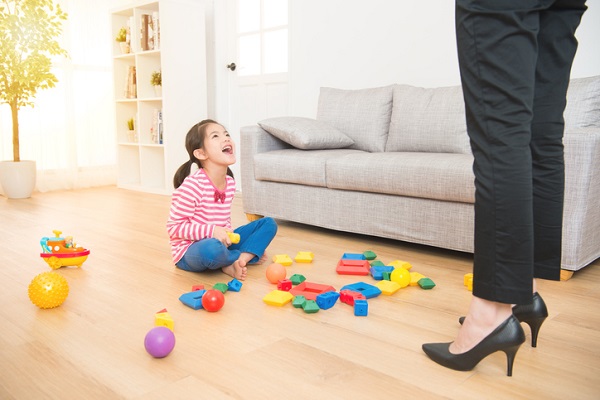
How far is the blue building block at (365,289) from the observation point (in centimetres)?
164

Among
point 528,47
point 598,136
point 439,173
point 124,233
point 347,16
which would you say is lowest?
point 124,233

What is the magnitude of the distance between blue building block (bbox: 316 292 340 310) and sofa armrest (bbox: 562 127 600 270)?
3.05ft

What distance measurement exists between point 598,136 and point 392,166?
31.7 inches

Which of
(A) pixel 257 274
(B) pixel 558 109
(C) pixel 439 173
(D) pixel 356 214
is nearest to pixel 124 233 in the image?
(A) pixel 257 274

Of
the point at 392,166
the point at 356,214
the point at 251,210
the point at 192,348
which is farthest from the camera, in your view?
the point at 251,210

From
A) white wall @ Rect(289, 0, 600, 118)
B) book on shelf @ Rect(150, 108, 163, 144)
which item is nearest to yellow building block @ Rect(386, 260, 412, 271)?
white wall @ Rect(289, 0, 600, 118)

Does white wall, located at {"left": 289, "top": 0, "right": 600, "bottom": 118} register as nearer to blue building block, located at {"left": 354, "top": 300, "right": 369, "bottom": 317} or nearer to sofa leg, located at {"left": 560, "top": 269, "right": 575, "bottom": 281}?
sofa leg, located at {"left": 560, "top": 269, "right": 575, "bottom": 281}

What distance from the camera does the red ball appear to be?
58.6 inches

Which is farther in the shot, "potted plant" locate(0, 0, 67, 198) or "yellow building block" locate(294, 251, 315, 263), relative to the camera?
"potted plant" locate(0, 0, 67, 198)

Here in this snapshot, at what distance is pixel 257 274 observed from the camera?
6.29 ft

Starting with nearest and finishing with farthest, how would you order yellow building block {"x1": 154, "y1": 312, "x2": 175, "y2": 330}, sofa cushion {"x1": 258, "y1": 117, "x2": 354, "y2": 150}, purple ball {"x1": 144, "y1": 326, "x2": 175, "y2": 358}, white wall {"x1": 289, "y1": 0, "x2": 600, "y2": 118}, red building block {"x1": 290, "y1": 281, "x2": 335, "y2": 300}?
1. purple ball {"x1": 144, "y1": 326, "x2": 175, "y2": 358}
2. yellow building block {"x1": 154, "y1": 312, "x2": 175, "y2": 330}
3. red building block {"x1": 290, "y1": 281, "x2": 335, "y2": 300}
4. sofa cushion {"x1": 258, "y1": 117, "x2": 354, "y2": 150}
5. white wall {"x1": 289, "y1": 0, "x2": 600, "y2": 118}

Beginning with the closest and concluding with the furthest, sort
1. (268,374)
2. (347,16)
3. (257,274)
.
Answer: (268,374), (257,274), (347,16)

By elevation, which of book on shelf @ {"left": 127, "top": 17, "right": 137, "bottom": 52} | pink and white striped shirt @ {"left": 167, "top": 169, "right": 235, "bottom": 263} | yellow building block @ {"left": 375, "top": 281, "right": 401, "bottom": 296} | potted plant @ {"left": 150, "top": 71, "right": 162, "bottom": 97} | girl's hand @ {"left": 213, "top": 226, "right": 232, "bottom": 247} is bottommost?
yellow building block @ {"left": 375, "top": 281, "right": 401, "bottom": 296}

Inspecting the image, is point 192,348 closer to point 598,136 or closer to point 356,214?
point 356,214
